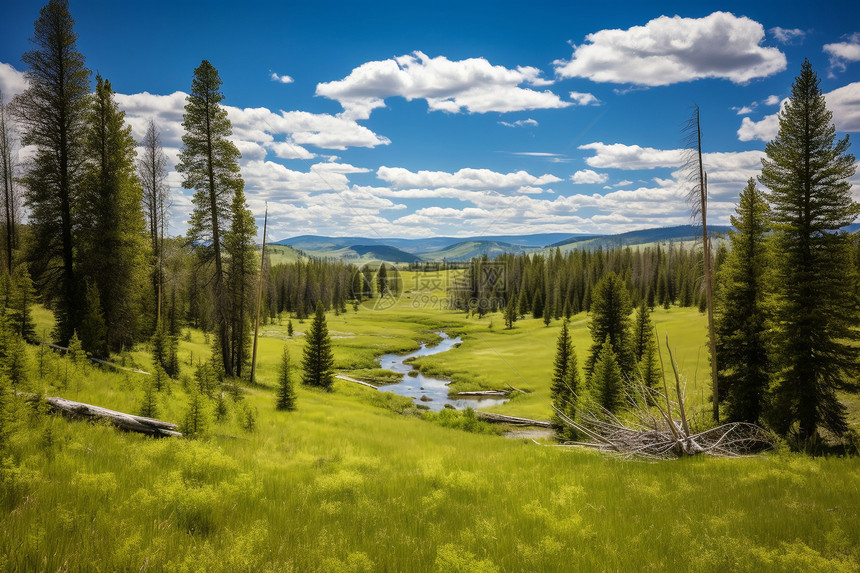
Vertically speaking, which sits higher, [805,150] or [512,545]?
[805,150]

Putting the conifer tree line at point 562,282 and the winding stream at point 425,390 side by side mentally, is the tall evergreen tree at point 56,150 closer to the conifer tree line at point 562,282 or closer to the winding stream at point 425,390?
the winding stream at point 425,390

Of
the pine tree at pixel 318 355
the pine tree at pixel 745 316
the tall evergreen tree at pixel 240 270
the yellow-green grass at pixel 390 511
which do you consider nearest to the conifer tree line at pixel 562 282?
the pine tree at pixel 318 355

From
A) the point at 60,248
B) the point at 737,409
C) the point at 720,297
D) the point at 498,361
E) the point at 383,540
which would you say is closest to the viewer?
the point at 383,540

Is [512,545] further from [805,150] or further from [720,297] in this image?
[720,297]

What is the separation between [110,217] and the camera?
2333cm

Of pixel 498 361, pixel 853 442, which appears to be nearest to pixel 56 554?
pixel 853 442

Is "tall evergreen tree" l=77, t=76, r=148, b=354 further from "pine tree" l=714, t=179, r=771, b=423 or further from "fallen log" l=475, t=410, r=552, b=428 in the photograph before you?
"pine tree" l=714, t=179, r=771, b=423

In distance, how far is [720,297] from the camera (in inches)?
812

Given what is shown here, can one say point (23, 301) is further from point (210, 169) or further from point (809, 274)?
point (809, 274)

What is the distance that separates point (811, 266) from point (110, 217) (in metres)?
34.9

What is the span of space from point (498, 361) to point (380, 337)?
28.2m

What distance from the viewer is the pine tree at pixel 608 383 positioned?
2344 cm

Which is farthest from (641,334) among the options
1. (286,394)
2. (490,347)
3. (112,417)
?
(112,417)

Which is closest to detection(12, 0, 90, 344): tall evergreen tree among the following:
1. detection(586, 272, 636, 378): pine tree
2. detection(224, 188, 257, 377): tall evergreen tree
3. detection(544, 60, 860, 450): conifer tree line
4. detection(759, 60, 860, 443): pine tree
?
detection(224, 188, 257, 377): tall evergreen tree
